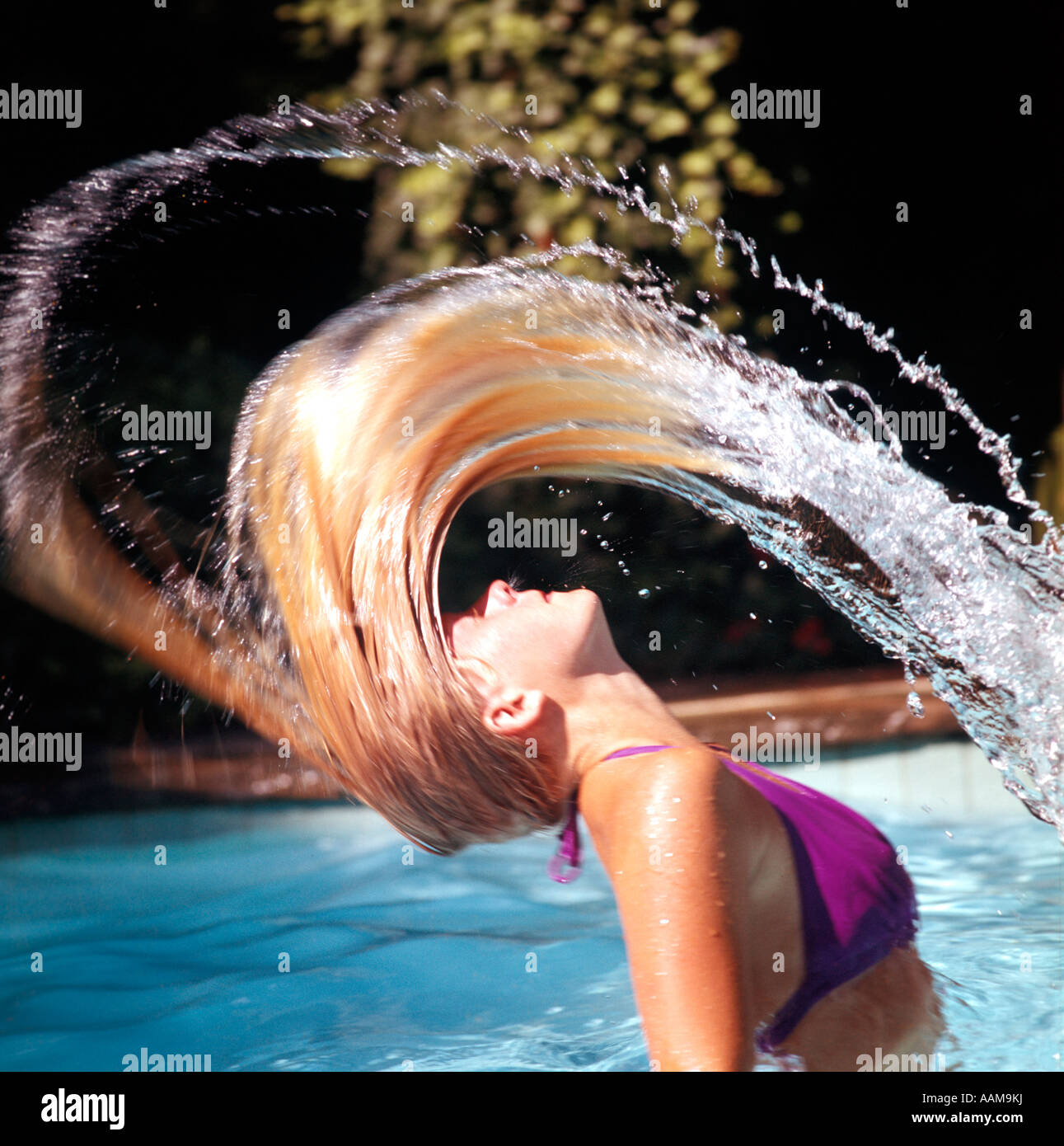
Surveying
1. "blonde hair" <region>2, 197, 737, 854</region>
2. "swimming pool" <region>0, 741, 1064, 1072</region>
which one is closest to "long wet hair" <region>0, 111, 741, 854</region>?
"blonde hair" <region>2, 197, 737, 854</region>

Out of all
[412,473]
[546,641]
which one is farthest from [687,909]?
[412,473]

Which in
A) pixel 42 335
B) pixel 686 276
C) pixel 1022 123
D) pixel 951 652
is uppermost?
pixel 1022 123

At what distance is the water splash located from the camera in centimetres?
217

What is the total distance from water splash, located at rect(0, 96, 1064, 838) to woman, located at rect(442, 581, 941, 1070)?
46cm

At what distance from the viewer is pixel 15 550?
12.3 feet

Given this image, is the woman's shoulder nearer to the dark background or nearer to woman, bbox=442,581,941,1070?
woman, bbox=442,581,941,1070

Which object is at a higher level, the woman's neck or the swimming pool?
the woman's neck

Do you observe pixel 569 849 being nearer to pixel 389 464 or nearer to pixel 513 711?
pixel 513 711

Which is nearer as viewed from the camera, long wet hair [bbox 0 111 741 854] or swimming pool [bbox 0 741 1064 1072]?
long wet hair [bbox 0 111 741 854]

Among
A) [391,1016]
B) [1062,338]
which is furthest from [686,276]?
[391,1016]

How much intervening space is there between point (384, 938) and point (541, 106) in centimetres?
331

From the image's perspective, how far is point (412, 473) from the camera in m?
2.27
